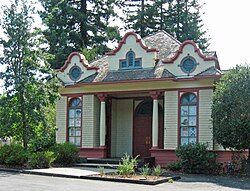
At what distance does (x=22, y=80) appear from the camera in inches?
732

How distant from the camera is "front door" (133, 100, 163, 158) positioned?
21.7 meters

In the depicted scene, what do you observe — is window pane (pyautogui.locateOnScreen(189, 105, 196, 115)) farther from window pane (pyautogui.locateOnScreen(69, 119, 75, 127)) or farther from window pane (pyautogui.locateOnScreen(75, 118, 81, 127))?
window pane (pyautogui.locateOnScreen(69, 119, 75, 127))

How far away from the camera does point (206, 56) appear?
62.5 ft

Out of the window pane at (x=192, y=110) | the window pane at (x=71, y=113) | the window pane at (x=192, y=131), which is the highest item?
the window pane at (x=192, y=110)

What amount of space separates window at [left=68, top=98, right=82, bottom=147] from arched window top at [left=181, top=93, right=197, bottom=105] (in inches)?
224

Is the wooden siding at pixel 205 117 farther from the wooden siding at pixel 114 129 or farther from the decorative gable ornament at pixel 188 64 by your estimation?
the wooden siding at pixel 114 129

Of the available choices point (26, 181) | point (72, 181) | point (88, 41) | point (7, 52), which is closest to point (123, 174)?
point (72, 181)

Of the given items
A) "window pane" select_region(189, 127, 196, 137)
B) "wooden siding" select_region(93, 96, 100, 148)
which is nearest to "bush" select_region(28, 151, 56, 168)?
"wooden siding" select_region(93, 96, 100, 148)

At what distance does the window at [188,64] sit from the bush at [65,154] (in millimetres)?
6405

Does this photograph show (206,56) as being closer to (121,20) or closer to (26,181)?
(26,181)

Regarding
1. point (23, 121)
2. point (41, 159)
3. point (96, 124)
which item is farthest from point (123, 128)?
point (41, 159)

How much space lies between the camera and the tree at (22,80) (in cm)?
1873

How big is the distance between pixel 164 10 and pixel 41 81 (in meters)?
21.8

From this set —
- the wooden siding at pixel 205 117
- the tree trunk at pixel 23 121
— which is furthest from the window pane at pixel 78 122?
the wooden siding at pixel 205 117
